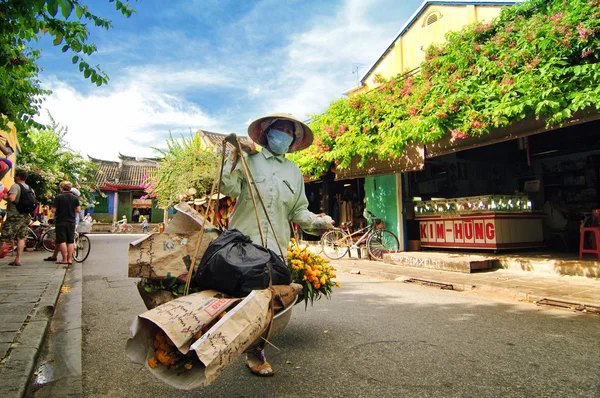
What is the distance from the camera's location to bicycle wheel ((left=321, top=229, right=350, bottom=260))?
1103cm

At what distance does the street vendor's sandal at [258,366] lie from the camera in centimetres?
263

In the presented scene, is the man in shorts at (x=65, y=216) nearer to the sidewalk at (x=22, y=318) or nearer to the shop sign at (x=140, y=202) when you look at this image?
the sidewalk at (x=22, y=318)

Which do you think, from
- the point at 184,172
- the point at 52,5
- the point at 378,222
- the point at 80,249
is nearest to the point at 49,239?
the point at 80,249

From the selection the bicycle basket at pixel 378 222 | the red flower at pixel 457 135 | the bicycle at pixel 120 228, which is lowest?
the bicycle basket at pixel 378 222

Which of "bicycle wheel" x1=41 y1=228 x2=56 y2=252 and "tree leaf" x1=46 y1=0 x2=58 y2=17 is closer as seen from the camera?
"tree leaf" x1=46 y1=0 x2=58 y2=17

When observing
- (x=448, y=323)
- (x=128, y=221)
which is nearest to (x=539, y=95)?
(x=448, y=323)

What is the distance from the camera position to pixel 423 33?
36.9 ft

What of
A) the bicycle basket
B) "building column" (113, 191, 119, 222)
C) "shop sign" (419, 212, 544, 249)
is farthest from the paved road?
"building column" (113, 191, 119, 222)

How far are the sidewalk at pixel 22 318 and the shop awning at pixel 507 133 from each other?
23.2 ft

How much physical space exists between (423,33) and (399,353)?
10.6 metres

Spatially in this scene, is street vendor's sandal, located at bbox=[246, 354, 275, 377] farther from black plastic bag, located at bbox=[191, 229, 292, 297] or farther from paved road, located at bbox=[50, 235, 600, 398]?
black plastic bag, located at bbox=[191, 229, 292, 297]

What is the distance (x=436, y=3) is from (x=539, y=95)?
6.44m

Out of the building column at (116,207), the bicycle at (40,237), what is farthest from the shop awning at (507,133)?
the building column at (116,207)

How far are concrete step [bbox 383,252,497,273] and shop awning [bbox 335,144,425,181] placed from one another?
2098mm
